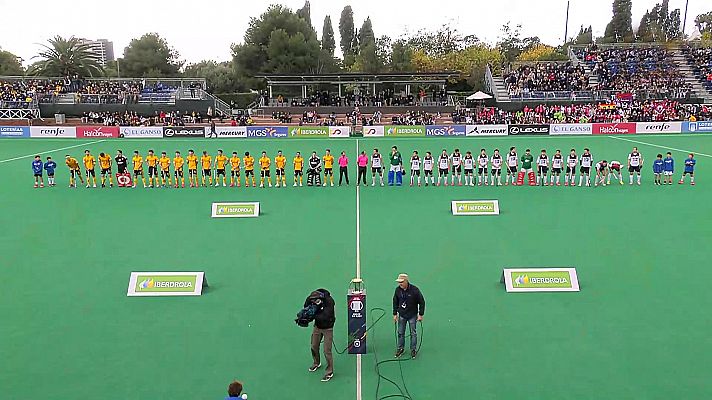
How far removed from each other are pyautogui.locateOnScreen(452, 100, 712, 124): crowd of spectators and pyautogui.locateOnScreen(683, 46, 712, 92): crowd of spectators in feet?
26.9

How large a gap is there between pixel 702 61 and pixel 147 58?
202 feet

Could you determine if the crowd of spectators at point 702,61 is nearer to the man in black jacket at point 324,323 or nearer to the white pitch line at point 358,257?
the white pitch line at point 358,257

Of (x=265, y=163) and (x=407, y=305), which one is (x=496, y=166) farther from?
(x=407, y=305)

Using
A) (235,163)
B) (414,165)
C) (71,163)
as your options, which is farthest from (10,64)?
(414,165)

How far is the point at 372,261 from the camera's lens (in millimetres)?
13805

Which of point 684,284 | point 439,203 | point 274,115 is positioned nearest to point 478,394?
point 684,284

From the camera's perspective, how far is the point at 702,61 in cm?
5812

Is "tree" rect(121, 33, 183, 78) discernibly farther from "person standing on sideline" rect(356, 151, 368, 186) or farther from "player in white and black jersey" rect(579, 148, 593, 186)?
"player in white and black jersey" rect(579, 148, 593, 186)

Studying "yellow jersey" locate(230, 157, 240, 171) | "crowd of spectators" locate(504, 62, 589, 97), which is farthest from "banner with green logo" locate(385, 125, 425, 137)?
"yellow jersey" locate(230, 157, 240, 171)

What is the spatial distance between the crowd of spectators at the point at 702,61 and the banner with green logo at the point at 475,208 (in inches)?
1768

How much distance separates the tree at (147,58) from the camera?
7794cm

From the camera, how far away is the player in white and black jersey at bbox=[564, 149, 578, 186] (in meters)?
A: 22.3

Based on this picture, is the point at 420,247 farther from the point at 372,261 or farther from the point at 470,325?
the point at 470,325

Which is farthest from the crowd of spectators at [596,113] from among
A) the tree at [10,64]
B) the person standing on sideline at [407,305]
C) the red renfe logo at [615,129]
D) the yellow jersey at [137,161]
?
the tree at [10,64]
